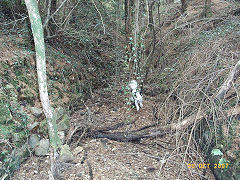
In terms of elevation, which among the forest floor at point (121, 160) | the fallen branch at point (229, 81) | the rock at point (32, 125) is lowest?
the forest floor at point (121, 160)

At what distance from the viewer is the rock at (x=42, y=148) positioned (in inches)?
119

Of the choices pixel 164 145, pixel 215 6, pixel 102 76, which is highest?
pixel 215 6

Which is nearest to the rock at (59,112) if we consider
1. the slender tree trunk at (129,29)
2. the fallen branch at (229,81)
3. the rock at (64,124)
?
the rock at (64,124)

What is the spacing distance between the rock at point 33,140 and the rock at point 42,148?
1.8 inches

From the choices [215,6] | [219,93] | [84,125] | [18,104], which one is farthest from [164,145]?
[215,6]

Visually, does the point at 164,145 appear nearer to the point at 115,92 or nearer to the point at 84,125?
the point at 84,125

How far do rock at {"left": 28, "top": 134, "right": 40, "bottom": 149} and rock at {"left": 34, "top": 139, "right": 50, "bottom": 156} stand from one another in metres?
0.05

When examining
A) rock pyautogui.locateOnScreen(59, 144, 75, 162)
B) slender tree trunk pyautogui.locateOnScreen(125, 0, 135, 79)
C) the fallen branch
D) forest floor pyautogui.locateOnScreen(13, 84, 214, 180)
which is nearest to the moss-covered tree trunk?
rock pyautogui.locateOnScreen(59, 144, 75, 162)

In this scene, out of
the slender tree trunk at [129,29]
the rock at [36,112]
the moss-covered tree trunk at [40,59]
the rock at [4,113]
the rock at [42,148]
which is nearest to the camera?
the moss-covered tree trunk at [40,59]

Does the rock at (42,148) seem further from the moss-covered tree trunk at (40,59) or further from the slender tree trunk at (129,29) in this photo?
the slender tree trunk at (129,29)

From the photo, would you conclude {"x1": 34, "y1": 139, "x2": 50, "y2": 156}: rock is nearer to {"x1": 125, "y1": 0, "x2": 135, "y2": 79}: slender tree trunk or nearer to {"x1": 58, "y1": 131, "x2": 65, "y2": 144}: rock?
{"x1": 58, "y1": 131, "x2": 65, "y2": 144}: rock

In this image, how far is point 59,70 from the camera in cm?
449

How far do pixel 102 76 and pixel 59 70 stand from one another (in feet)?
5.34

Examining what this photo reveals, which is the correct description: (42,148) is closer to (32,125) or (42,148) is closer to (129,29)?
(32,125)
